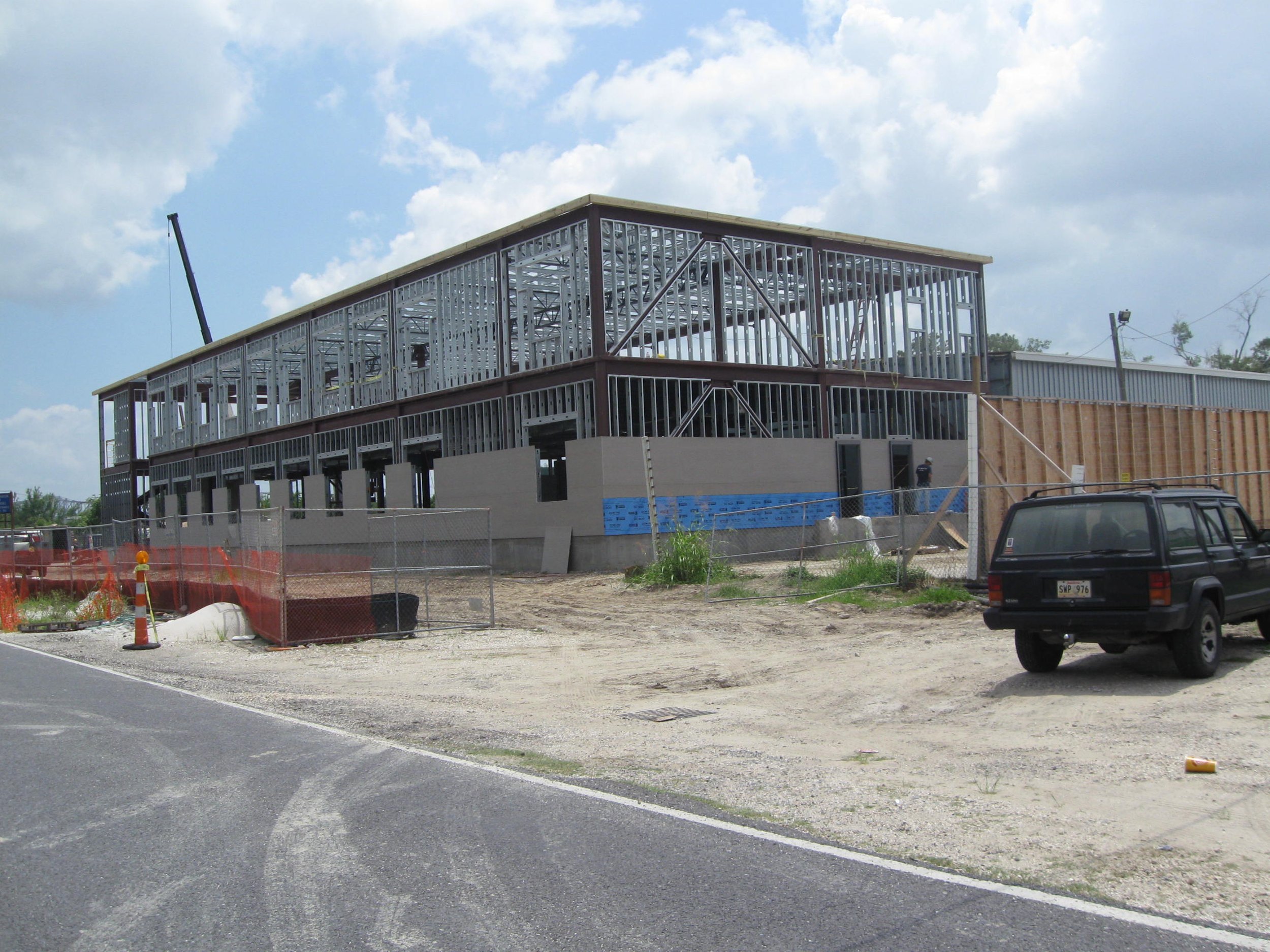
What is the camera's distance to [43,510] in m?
114

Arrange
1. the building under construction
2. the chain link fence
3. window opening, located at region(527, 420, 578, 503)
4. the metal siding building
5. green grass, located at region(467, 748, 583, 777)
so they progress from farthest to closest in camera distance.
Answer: the metal siding building < window opening, located at region(527, 420, 578, 503) < the building under construction < the chain link fence < green grass, located at region(467, 748, 583, 777)

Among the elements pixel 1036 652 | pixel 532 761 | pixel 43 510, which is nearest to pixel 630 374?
pixel 1036 652

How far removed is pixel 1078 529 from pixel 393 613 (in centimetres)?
1108

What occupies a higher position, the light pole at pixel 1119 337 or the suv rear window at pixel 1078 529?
the light pole at pixel 1119 337

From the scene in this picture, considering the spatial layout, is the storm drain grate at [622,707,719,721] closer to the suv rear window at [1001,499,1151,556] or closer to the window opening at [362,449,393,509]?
the suv rear window at [1001,499,1151,556]

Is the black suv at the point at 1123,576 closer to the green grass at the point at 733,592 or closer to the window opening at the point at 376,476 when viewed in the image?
the green grass at the point at 733,592

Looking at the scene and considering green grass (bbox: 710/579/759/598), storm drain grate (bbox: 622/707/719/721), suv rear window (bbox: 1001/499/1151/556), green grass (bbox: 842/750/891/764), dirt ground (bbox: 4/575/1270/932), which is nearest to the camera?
dirt ground (bbox: 4/575/1270/932)

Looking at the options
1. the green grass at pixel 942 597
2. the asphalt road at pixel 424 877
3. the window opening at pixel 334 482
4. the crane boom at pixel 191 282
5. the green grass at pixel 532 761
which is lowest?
the green grass at pixel 532 761

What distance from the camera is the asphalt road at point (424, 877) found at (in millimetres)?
4414

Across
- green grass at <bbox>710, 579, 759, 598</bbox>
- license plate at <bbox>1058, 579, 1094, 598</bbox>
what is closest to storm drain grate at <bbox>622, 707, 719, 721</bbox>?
license plate at <bbox>1058, 579, 1094, 598</bbox>

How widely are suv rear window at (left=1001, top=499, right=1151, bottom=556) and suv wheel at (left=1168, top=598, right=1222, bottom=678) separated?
84cm

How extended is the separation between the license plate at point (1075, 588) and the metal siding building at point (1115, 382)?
3052 centimetres

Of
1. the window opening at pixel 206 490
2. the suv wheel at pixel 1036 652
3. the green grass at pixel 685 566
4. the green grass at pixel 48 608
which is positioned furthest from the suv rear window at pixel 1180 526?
the window opening at pixel 206 490

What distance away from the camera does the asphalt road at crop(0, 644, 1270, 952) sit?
441 centimetres
